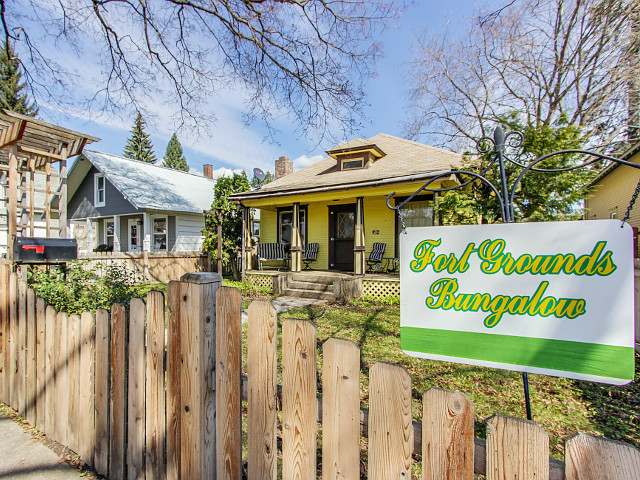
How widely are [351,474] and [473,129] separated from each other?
1928 cm

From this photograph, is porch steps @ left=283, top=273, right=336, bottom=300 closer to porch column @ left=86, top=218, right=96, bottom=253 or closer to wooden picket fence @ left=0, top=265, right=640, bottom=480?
wooden picket fence @ left=0, top=265, right=640, bottom=480

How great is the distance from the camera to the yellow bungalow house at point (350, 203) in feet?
32.0

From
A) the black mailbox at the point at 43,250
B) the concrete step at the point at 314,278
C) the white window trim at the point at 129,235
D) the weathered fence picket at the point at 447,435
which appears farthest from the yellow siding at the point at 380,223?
the white window trim at the point at 129,235

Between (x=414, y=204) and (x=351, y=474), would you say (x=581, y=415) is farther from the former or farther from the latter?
(x=414, y=204)

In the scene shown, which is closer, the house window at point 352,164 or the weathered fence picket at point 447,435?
the weathered fence picket at point 447,435

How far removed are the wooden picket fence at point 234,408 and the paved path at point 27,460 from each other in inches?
3.9

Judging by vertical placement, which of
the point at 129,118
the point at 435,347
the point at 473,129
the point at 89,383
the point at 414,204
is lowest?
the point at 89,383

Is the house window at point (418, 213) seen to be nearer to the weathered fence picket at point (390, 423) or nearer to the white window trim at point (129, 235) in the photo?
the weathered fence picket at point (390, 423)

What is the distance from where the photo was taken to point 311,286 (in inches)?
376

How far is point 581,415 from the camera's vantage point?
297 cm

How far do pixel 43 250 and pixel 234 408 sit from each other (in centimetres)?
446

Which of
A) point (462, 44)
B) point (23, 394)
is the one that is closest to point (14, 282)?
point (23, 394)

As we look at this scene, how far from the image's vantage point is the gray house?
1591 cm

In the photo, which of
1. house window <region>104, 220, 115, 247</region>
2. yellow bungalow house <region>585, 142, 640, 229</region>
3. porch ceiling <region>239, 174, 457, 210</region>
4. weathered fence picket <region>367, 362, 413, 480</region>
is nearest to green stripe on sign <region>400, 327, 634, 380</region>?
weathered fence picket <region>367, 362, 413, 480</region>
